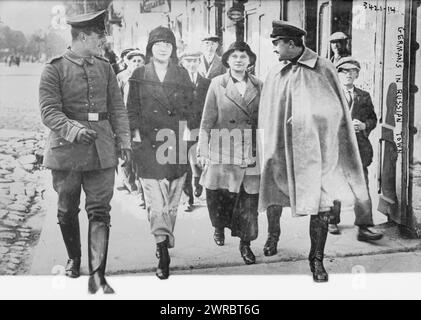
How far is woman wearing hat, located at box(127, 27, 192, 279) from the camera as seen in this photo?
5.31 metres

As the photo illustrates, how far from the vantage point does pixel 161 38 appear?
529 cm

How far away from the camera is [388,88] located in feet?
18.3

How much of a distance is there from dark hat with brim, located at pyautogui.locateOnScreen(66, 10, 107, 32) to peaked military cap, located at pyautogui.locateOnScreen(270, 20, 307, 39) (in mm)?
1365

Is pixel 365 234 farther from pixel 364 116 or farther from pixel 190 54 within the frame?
pixel 190 54

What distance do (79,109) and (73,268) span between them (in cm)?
129

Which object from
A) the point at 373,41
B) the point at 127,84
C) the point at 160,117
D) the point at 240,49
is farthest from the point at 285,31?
the point at 127,84

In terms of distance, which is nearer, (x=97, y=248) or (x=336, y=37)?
(x=97, y=248)

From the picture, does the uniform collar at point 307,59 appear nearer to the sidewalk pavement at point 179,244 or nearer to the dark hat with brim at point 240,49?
the dark hat with brim at point 240,49

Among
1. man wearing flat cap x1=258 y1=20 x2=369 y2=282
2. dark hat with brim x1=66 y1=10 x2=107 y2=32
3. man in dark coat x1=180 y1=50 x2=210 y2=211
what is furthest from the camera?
man in dark coat x1=180 y1=50 x2=210 y2=211

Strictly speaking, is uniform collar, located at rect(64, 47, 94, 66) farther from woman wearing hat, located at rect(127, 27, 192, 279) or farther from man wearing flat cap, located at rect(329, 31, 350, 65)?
man wearing flat cap, located at rect(329, 31, 350, 65)

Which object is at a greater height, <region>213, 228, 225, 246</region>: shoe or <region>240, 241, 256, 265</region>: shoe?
<region>213, 228, 225, 246</region>: shoe

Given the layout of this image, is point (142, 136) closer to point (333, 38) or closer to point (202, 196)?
point (202, 196)

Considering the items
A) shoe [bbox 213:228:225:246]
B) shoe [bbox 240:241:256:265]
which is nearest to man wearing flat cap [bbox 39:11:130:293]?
shoe [bbox 213:228:225:246]
